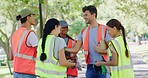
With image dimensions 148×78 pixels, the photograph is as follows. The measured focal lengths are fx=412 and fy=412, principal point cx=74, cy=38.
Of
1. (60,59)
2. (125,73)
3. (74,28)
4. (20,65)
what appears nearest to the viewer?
(60,59)

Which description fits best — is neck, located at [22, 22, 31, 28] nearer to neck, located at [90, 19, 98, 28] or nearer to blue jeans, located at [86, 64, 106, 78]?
neck, located at [90, 19, 98, 28]

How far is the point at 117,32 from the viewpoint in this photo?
5.91m

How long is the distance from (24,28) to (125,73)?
172cm

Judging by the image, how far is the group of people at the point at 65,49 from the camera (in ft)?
18.3

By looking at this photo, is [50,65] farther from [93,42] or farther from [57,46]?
[93,42]

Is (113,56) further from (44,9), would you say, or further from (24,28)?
(44,9)

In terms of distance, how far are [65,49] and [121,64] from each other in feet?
3.25

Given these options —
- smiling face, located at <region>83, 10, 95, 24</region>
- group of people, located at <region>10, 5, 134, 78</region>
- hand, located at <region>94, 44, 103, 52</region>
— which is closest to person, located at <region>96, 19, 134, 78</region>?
group of people, located at <region>10, 5, 134, 78</region>

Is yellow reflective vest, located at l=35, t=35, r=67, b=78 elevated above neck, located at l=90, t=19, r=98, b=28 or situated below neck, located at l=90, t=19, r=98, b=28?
below

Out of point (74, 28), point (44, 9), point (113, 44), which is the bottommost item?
point (113, 44)

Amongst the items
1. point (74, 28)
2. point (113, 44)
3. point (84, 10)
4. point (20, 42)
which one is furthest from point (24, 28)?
point (74, 28)

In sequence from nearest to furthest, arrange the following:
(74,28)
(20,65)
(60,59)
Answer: (60,59)
(20,65)
(74,28)

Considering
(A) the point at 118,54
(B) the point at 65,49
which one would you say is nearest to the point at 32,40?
(B) the point at 65,49

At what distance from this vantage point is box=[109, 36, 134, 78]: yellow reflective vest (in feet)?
19.1
